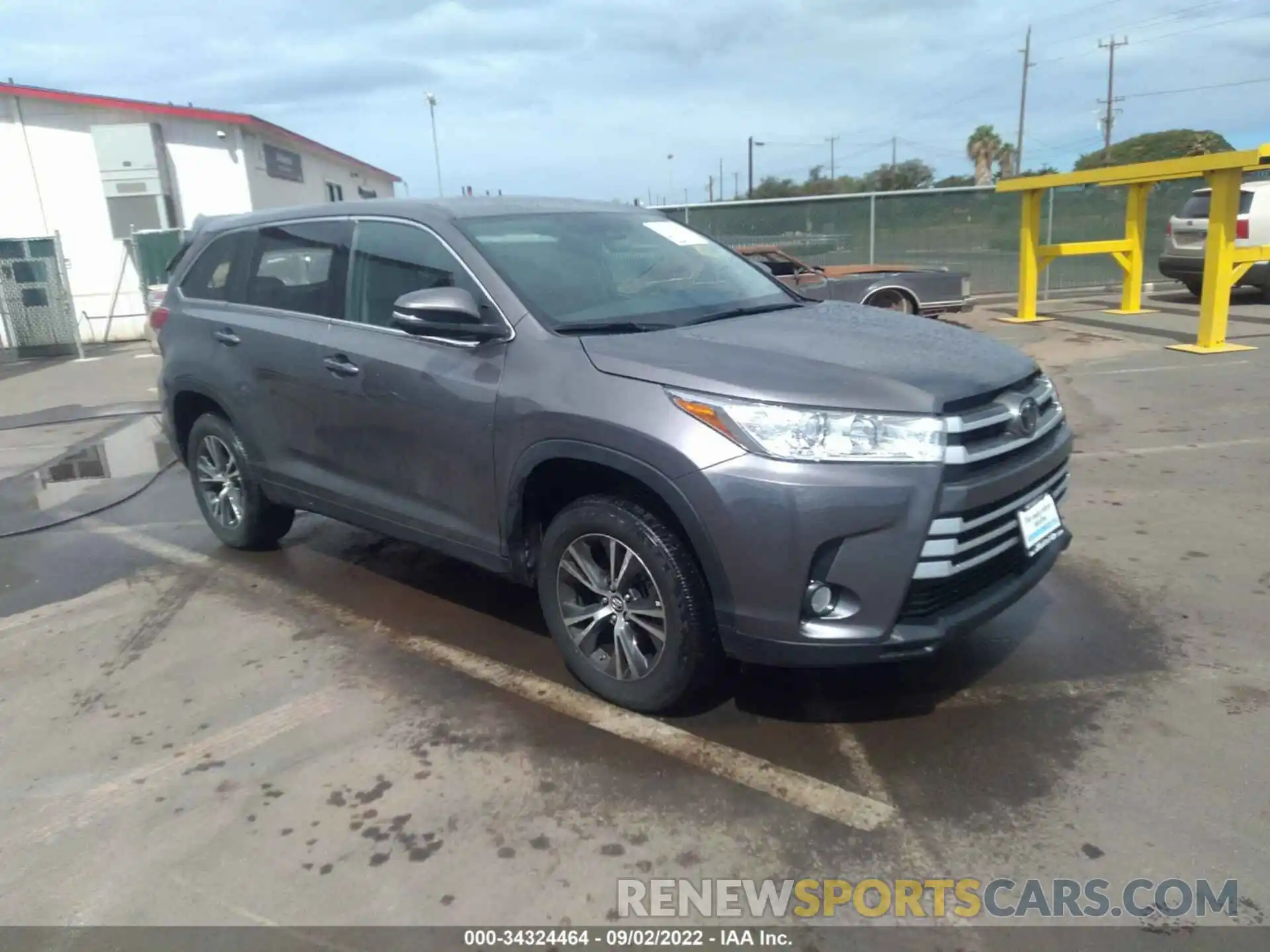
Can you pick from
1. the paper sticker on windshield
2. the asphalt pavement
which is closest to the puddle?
the asphalt pavement

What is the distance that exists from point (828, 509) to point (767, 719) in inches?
39.0

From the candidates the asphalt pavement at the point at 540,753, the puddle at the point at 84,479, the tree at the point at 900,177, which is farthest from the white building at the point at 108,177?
the tree at the point at 900,177

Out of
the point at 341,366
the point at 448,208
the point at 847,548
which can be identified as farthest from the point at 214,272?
the point at 847,548

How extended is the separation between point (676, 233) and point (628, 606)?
81.6 inches

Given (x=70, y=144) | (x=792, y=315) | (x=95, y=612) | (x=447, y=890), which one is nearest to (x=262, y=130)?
(x=70, y=144)

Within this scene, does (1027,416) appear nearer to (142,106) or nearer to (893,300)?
(893,300)

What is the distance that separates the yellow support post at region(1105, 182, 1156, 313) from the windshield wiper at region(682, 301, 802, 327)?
1175 cm

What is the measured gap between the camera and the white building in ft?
56.2

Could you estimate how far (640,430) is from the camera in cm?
306

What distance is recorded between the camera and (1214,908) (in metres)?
2.43

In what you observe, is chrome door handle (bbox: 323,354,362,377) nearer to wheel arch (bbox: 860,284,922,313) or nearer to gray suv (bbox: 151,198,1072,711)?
gray suv (bbox: 151,198,1072,711)

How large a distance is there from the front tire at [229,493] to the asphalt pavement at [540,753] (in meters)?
0.23

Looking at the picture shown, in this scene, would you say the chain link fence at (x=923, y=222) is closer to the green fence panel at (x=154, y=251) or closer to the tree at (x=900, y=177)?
the green fence panel at (x=154, y=251)

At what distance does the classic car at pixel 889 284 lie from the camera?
463 inches
